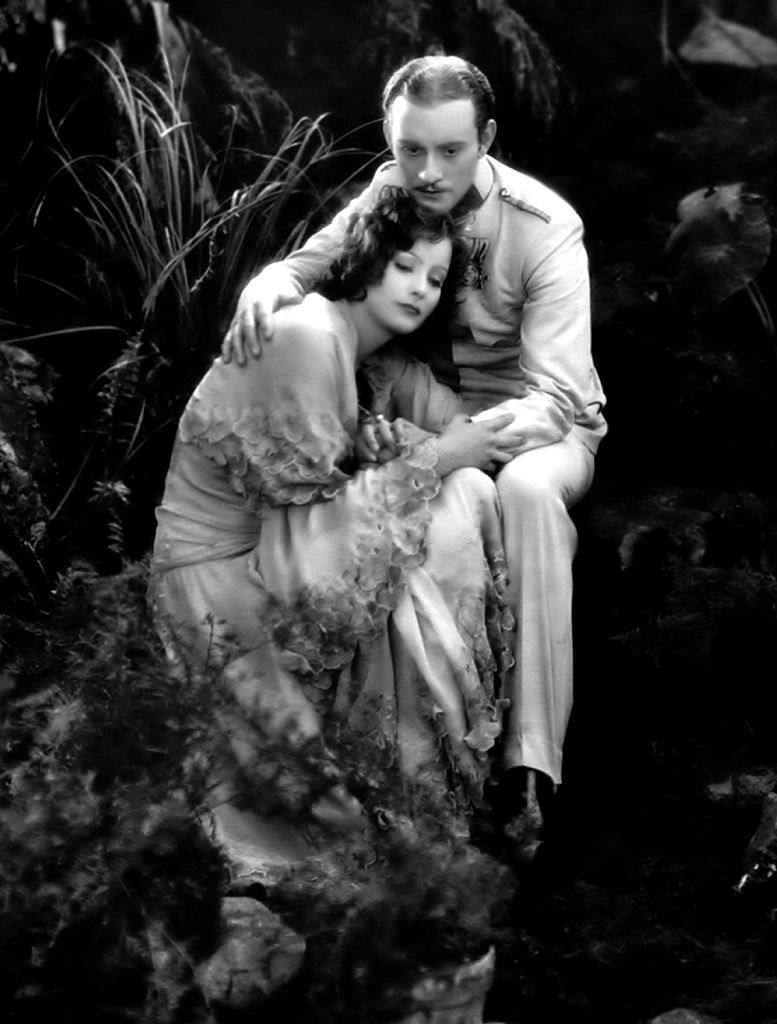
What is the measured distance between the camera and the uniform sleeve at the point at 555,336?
12.0 ft

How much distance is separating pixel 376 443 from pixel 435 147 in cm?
63

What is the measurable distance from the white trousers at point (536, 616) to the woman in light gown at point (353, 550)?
43 mm

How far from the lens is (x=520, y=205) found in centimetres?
382

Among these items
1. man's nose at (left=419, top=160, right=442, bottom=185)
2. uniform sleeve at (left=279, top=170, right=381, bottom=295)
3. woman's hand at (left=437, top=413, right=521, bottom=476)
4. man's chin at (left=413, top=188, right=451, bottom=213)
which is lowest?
woman's hand at (left=437, top=413, right=521, bottom=476)

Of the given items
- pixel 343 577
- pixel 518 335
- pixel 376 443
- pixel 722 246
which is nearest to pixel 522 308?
pixel 518 335

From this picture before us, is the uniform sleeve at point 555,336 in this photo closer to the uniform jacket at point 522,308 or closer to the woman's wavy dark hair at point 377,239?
the uniform jacket at point 522,308

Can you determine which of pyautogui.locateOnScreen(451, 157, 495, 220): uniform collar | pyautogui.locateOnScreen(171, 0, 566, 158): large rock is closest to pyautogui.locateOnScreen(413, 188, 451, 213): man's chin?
pyautogui.locateOnScreen(451, 157, 495, 220): uniform collar

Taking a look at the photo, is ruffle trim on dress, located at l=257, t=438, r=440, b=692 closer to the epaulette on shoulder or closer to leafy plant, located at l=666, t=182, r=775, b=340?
the epaulette on shoulder

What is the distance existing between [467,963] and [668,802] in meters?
1.06

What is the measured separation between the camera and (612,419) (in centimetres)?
Result: 477

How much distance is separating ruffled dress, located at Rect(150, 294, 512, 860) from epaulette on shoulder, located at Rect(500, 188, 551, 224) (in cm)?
61

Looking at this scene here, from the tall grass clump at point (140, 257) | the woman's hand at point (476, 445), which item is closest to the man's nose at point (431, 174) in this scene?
the woman's hand at point (476, 445)

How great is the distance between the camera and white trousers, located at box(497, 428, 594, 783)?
3.48 m

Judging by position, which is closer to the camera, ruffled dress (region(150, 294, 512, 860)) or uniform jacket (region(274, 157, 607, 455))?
ruffled dress (region(150, 294, 512, 860))
